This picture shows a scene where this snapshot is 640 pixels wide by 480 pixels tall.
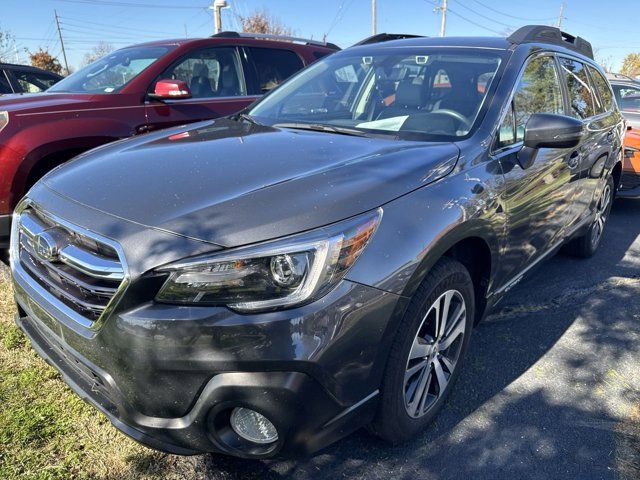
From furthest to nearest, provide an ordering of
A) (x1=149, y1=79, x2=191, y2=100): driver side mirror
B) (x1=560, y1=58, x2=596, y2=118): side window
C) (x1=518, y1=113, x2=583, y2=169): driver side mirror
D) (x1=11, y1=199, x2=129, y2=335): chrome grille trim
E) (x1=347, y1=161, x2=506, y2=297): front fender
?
(x1=149, y1=79, x2=191, y2=100): driver side mirror, (x1=560, y1=58, x2=596, y2=118): side window, (x1=518, y1=113, x2=583, y2=169): driver side mirror, (x1=347, y1=161, x2=506, y2=297): front fender, (x1=11, y1=199, x2=129, y2=335): chrome grille trim

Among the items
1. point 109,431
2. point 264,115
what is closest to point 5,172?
point 264,115

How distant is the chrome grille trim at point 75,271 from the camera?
5.55 feet

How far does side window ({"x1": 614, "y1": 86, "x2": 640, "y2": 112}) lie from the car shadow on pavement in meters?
4.83

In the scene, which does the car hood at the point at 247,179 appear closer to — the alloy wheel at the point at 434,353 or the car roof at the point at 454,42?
the alloy wheel at the point at 434,353

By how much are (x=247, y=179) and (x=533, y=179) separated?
1.72 meters

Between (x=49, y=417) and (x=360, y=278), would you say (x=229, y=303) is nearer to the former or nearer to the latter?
(x=360, y=278)

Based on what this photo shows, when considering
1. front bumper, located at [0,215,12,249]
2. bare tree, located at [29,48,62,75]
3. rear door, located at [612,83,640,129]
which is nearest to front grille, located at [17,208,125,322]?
front bumper, located at [0,215,12,249]

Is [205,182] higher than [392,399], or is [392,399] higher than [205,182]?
[205,182]

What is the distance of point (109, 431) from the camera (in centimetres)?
226

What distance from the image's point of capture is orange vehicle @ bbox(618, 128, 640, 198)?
6.12 meters

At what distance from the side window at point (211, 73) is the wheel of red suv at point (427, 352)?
11.7ft

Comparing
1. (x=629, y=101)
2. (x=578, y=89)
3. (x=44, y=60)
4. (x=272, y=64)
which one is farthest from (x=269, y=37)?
(x=44, y=60)

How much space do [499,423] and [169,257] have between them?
185 centimetres

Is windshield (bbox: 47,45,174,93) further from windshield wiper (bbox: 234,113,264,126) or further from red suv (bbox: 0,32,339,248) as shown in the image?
windshield wiper (bbox: 234,113,264,126)
